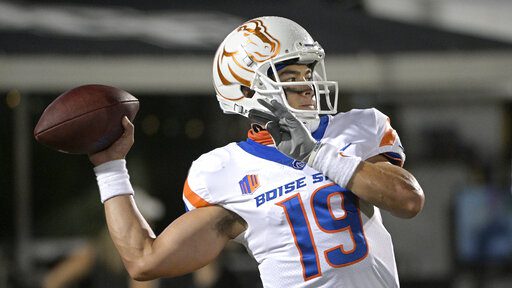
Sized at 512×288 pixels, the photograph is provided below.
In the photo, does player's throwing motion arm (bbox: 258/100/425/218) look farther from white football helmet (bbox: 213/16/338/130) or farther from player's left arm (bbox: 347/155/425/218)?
white football helmet (bbox: 213/16/338/130)

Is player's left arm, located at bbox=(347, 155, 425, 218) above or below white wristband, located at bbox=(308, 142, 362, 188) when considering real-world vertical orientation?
below

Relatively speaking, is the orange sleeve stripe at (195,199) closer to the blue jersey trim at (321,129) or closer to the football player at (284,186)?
the football player at (284,186)

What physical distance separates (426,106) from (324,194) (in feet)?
17.0

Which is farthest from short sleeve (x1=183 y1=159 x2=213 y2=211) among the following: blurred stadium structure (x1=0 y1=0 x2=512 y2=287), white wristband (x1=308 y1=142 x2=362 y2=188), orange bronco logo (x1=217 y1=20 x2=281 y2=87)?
blurred stadium structure (x1=0 y1=0 x2=512 y2=287)

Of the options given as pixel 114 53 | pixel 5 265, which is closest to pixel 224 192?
pixel 114 53

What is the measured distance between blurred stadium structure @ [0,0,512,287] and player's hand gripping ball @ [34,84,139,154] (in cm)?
333

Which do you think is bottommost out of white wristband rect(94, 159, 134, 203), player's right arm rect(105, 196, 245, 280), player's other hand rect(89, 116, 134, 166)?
player's right arm rect(105, 196, 245, 280)

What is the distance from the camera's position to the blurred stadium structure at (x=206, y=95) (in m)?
6.36

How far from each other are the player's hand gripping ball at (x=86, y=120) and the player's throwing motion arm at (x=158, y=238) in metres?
0.06

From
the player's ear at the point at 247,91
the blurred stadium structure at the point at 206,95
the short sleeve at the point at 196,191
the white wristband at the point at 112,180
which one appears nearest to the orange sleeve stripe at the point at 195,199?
the short sleeve at the point at 196,191

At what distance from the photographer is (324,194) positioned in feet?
8.80

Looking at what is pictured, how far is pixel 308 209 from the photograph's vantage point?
8.80 ft

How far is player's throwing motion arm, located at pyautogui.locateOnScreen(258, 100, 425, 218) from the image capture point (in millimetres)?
2531

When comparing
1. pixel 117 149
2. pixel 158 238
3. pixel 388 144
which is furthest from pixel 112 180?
pixel 388 144
